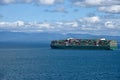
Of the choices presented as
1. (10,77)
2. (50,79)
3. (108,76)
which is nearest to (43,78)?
(50,79)

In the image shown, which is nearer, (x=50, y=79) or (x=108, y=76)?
(x=50, y=79)

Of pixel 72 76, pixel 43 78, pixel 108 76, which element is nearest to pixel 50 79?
pixel 43 78

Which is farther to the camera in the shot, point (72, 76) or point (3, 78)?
point (72, 76)

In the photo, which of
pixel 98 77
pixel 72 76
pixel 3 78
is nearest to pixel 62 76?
pixel 72 76

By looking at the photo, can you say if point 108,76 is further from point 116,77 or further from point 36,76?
point 36,76

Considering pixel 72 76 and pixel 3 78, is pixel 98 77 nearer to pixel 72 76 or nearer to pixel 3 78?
pixel 72 76

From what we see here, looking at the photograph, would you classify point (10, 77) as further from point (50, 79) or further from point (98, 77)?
point (98, 77)
